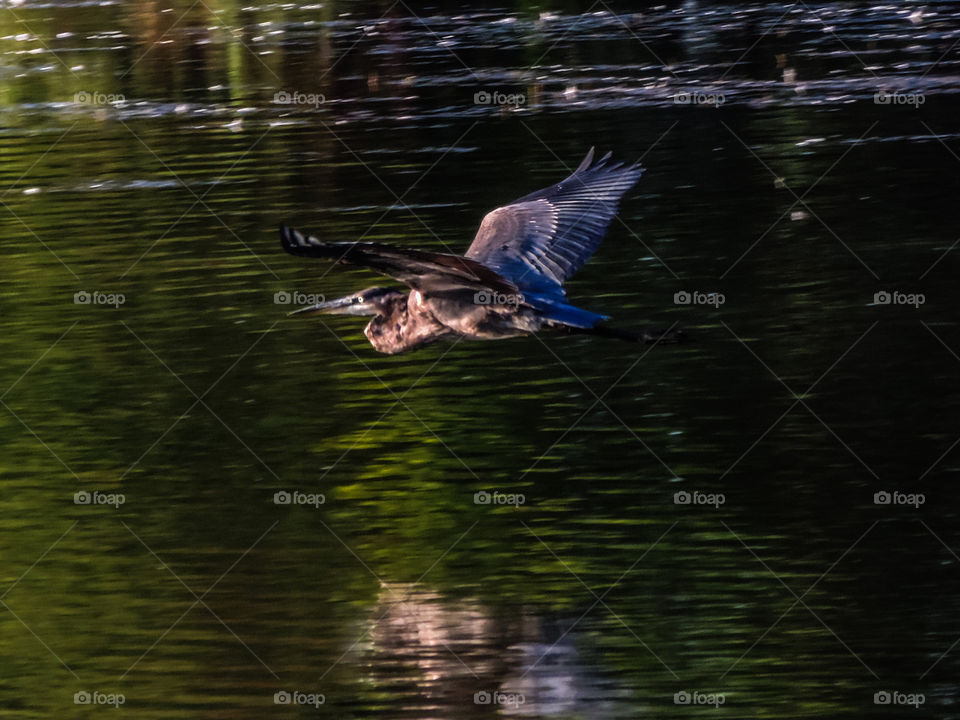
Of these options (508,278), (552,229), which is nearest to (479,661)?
(508,278)

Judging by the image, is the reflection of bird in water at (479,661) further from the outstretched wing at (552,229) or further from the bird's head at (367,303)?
the outstretched wing at (552,229)

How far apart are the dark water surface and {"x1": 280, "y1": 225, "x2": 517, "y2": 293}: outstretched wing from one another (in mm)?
1029

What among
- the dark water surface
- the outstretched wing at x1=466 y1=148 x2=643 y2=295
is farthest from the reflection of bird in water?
the outstretched wing at x1=466 y1=148 x2=643 y2=295

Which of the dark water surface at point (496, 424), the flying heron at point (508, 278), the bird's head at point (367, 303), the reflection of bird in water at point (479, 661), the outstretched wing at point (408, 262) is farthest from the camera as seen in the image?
the bird's head at point (367, 303)

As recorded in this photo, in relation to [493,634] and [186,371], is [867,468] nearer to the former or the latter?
[493,634]

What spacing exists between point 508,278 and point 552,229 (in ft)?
1.99

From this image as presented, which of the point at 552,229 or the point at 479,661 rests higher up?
the point at 552,229

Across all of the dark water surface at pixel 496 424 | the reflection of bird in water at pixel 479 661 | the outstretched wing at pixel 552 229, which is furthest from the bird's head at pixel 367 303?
the reflection of bird in water at pixel 479 661

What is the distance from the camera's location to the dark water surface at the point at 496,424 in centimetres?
653

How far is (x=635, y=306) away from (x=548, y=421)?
1612 mm

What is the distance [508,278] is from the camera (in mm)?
7906

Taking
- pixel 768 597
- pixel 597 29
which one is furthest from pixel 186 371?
pixel 597 29

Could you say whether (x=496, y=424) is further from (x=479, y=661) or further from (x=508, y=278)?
(x=479, y=661)

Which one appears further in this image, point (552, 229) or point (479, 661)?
point (552, 229)
